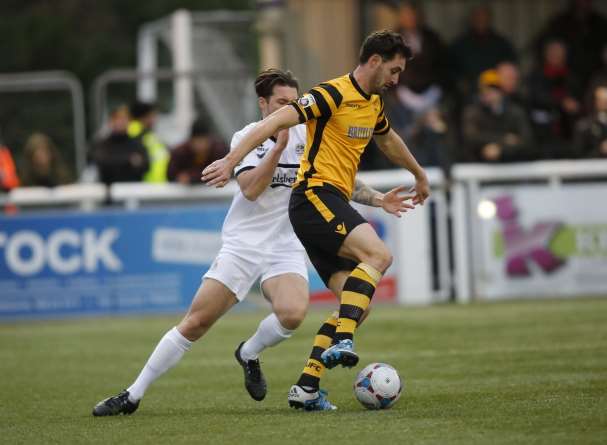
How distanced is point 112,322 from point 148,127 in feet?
9.27

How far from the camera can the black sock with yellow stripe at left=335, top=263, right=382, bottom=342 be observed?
26.2 feet

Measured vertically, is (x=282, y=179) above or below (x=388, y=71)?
below

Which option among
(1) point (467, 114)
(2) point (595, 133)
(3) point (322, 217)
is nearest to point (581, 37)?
(2) point (595, 133)

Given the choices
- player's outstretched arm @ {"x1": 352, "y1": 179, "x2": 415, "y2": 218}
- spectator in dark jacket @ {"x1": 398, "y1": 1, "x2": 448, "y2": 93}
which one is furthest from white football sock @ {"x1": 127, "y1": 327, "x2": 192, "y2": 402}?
spectator in dark jacket @ {"x1": 398, "y1": 1, "x2": 448, "y2": 93}

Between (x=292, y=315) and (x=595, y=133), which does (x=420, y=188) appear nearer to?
(x=292, y=315)

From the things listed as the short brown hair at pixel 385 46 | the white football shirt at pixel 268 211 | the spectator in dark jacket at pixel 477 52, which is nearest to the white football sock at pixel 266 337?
the white football shirt at pixel 268 211

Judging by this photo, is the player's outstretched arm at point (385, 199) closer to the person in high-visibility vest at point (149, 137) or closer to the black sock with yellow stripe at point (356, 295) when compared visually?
the black sock with yellow stripe at point (356, 295)

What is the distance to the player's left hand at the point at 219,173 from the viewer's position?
7.65 meters

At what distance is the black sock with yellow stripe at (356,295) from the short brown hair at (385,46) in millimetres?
1239

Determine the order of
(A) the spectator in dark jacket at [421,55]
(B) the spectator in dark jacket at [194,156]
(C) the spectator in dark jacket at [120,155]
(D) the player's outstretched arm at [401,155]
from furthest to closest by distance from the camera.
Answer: (A) the spectator in dark jacket at [421,55] → (C) the spectator in dark jacket at [120,155] → (B) the spectator in dark jacket at [194,156] → (D) the player's outstretched arm at [401,155]

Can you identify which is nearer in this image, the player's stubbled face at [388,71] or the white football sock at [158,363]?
the player's stubbled face at [388,71]

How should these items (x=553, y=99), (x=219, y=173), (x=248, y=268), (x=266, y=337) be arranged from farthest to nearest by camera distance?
(x=553, y=99)
(x=266, y=337)
(x=248, y=268)
(x=219, y=173)

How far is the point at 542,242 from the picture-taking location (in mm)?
16828

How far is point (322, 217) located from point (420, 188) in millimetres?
967
